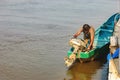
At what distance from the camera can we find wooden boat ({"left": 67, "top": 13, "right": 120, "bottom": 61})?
37.0 ft

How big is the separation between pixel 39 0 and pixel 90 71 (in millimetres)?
20362

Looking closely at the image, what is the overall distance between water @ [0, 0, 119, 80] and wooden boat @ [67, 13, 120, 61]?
42cm

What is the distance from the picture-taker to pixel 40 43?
1418 centimetres

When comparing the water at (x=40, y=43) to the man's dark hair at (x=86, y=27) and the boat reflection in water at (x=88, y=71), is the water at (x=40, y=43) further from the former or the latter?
the man's dark hair at (x=86, y=27)

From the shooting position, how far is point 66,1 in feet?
102

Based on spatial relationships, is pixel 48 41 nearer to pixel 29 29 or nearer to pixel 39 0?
pixel 29 29

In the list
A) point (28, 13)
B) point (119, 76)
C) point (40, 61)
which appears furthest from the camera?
point (28, 13)

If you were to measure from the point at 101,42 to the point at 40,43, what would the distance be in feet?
8.75

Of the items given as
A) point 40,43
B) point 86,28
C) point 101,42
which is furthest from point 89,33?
point 40,43

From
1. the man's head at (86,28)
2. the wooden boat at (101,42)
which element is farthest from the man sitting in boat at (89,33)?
the wooden boat at (101,42)

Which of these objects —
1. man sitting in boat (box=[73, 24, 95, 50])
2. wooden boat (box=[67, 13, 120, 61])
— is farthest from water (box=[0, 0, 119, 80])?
man sitting in boat (box=[73, 24, 95, 50])

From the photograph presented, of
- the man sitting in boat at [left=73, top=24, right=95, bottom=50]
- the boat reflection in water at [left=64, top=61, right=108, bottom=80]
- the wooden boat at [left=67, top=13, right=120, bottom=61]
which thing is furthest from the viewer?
the man sitting in boat at [left=73, top=24, right=95, bottom=50]

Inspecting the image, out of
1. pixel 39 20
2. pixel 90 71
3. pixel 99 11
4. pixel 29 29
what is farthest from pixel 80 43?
pixel 99 11

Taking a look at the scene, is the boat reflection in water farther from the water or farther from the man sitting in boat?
the man sitting in boat
